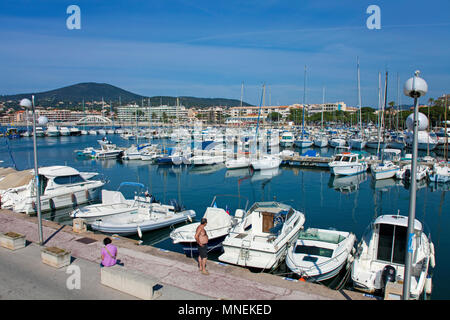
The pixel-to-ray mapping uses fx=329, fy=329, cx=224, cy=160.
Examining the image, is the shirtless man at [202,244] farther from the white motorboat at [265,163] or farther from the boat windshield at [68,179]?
the white motorboat at [265,163]

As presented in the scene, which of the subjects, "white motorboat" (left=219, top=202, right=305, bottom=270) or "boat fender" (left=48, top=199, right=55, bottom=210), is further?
"boat fender" (left=48, top=199, right=55, bottom=210)

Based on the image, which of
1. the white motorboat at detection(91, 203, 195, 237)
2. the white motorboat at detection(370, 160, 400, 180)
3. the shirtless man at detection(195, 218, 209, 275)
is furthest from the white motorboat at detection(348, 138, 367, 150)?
the shirtless man at detection(195, 218, 209, 275)

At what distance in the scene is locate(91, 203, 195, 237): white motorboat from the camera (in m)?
17.3

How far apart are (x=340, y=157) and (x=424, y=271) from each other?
3031 cm

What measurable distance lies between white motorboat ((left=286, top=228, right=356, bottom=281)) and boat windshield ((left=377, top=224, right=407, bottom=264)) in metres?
1.47

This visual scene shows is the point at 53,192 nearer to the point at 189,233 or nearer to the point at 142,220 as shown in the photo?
the point at 142,220

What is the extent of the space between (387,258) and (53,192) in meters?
21.9

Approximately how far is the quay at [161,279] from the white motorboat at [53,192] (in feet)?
35.2

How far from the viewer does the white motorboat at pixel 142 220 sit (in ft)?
56.9

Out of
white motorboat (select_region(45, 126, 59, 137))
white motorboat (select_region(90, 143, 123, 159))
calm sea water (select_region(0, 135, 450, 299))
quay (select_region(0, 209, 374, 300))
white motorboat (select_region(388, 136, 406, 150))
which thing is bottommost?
calm sea water (select_region(0, 135, 450, 299))

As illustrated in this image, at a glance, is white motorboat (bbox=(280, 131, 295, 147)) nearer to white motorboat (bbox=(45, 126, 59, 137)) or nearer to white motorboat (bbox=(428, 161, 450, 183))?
white motorboat (bbox=(428, 161, 450, 183))

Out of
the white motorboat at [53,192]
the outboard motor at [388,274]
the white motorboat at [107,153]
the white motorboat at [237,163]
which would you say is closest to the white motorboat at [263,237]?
the outboard motor at [388,274]

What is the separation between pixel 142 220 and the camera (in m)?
18.7

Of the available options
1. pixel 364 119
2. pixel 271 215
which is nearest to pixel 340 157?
pixel 271 215
